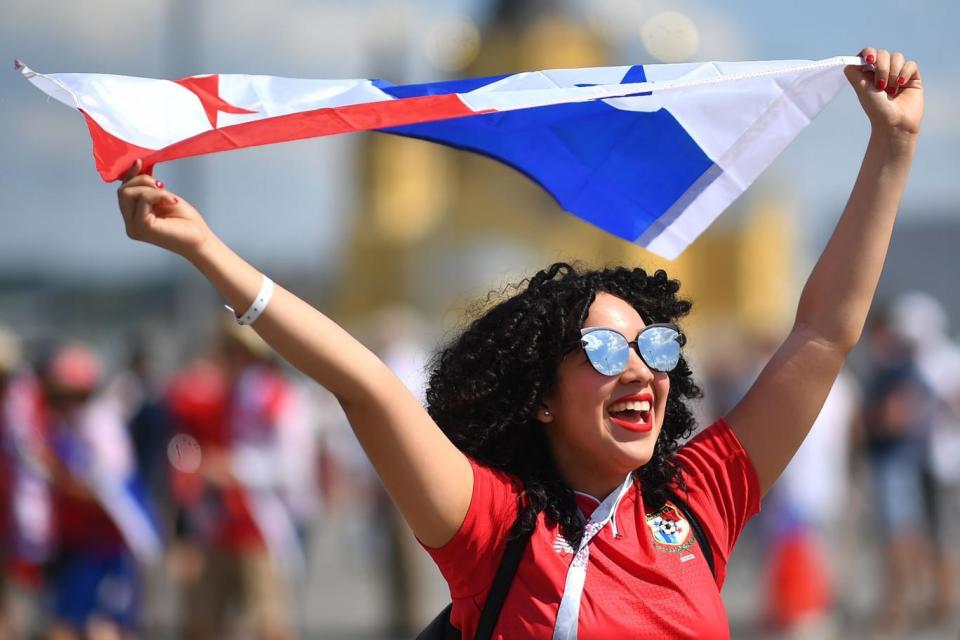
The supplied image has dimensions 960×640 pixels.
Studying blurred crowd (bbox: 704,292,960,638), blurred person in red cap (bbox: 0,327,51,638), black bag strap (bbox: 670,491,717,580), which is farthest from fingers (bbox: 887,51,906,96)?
blurred crowd (bbox: 704,292,960,638)

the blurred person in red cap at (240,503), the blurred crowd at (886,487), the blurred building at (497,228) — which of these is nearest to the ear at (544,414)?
the blurred person in red cap at (240,503)

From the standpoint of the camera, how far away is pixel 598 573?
9.51ft

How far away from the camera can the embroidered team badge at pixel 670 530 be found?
118 inches

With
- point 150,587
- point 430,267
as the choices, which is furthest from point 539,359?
point 430,267

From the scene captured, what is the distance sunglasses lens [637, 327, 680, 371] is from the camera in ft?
9.89

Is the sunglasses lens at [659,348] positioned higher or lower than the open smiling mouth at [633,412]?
higher

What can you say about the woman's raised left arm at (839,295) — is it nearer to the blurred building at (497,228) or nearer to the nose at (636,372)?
the nose at (636,372)

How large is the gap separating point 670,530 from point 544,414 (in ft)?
1.08

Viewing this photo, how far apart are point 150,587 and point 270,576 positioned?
4.63 m

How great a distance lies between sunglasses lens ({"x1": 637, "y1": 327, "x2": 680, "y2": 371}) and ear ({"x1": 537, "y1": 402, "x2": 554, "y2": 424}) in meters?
0.22

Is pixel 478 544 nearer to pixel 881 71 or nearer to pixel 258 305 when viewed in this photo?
pixel 258 305

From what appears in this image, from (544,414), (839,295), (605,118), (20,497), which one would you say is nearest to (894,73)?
(839,295)

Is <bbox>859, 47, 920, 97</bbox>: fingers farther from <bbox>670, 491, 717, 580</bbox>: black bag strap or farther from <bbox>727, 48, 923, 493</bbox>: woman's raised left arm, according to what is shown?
<bbox>670, 491, 717, 580</bbox>: black bag strap

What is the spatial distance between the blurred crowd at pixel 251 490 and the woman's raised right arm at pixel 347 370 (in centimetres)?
412
